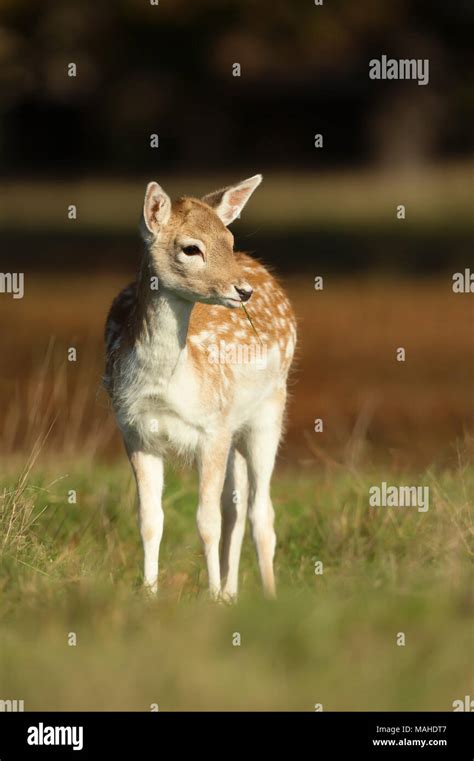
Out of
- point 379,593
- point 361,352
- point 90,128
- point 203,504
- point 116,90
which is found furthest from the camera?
point 90,128

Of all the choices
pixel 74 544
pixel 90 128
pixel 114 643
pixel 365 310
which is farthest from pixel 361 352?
pixel 90 128

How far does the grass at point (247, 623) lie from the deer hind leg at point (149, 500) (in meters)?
0.14

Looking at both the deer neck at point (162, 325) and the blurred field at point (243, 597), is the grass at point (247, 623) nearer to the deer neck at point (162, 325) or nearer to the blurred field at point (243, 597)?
the blurred field at point (243, 597)

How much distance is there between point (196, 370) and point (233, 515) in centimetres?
96

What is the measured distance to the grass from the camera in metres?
4.80

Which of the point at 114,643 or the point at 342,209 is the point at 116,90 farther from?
the point at 114,643

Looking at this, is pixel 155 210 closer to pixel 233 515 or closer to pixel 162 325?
pixel 162 325

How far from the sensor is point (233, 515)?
24.1 ft

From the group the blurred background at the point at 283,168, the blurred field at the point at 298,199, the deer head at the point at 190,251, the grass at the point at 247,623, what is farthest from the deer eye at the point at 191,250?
the blurred field at the point at 298,199

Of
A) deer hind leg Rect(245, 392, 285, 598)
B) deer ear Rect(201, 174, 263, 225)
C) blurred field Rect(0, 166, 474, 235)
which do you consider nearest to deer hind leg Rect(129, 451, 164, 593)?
deer hind leg Rect(245, 392, 285, 598)

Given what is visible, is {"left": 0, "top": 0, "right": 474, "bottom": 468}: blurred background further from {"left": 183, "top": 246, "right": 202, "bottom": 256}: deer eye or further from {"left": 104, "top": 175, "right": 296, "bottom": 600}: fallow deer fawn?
{"left": 183, "top": 246, "right": 202, "bottom": 256}: deer eye

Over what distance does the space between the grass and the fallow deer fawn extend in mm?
249

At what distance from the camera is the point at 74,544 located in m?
6.84

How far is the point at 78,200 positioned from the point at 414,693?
35985 millimetres
